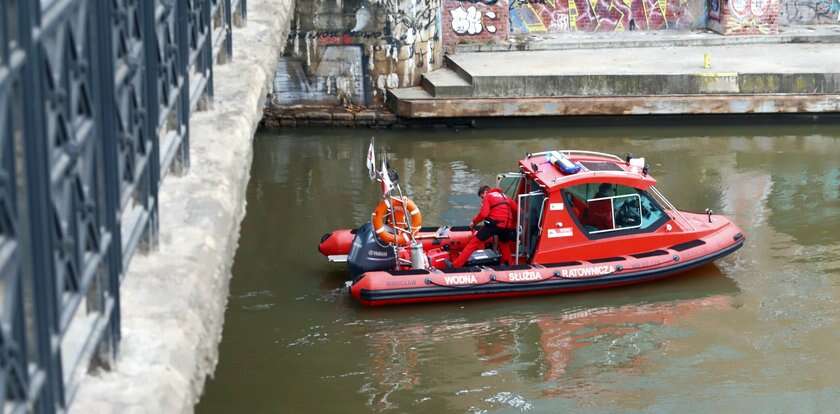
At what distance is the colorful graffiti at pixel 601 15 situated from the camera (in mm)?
23250

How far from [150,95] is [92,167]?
1.05m

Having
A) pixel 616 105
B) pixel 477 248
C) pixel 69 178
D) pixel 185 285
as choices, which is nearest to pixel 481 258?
pixel 477 248

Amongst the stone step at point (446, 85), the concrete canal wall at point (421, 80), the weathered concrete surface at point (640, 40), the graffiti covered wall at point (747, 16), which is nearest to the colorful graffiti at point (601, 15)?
the weathered concrete surface at point (640, 40)

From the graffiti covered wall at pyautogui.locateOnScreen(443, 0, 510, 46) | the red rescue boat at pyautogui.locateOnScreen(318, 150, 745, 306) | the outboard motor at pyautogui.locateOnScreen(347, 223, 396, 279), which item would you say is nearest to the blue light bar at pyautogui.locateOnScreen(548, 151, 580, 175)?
the red rescue boat at pyautogui.locateOnScreen(318, 150, 745, 306)

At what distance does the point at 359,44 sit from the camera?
1986cm

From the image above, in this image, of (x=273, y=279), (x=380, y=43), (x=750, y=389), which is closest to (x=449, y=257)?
(x=273, y=279)

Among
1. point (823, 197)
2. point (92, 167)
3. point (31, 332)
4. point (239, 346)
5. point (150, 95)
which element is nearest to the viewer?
point (31, 332)

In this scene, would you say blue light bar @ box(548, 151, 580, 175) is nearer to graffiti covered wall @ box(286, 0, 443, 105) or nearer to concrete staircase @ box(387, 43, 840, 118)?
concrete staircase @ box(387, 43, 840, 118)

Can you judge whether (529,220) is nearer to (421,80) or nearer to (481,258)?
(481,258)

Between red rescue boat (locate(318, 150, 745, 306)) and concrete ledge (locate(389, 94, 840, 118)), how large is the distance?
21.1 feet

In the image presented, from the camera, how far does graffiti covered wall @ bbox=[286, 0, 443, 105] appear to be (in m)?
19.7

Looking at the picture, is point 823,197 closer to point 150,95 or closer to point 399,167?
point 399,167

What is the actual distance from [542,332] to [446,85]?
27.5 ft

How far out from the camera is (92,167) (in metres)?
3.19
